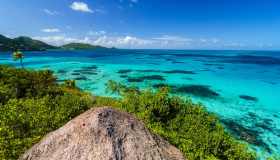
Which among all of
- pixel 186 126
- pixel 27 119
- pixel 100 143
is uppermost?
pixel 100 143

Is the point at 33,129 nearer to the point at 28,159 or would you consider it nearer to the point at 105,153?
the point at 28,159

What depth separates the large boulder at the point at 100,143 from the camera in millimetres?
6145

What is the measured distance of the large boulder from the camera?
6.14 m

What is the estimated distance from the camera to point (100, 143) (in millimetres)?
6266

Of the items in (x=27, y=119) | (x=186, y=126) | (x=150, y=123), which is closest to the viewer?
(x=27, y=119)

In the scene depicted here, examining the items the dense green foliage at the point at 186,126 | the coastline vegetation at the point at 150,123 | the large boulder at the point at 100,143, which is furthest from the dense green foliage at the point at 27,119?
the dense green foliage at the point at 186,126

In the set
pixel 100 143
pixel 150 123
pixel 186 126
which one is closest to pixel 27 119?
pixel 100 143

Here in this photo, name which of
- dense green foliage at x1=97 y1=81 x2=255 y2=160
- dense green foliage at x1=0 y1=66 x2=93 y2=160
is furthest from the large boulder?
dense green foliage at x1=97 y1=81 x2=255 y2=160

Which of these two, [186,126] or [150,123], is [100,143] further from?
[186,126]

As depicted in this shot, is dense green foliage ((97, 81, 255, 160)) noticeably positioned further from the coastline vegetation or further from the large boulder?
the large boulder

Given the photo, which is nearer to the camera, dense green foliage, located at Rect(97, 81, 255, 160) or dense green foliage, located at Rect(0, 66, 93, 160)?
dense green foliage, located at Rect(0, 66, 93, 160)

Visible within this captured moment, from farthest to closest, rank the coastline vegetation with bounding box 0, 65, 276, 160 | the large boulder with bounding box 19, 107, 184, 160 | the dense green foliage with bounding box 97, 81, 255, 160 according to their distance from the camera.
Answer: the dense green foliage with bounding box 97, 81, 255, 160
the coastline vegetation with bounding box 0, 65, 276, 160
the large boulder with bounding box 19, 107, 184, 160

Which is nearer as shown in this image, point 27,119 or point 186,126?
point 27,119

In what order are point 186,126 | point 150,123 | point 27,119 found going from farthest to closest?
point 150,123
point 186,126
point 27,119
